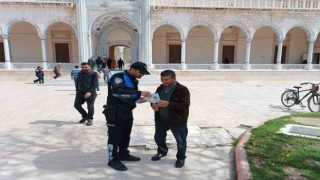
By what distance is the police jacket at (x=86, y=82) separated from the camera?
579 centimetres

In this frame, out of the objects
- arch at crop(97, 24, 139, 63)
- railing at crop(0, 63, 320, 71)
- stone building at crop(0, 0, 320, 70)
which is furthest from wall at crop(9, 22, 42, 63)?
arch at crop(97, 24, 139, 63)

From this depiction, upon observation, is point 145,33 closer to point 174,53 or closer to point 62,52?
point 174,53

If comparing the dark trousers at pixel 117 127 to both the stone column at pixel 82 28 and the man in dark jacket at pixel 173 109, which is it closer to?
the man in dark jacket at pixel 173 109

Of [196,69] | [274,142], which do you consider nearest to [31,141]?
[274,142]

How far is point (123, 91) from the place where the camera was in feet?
11.3

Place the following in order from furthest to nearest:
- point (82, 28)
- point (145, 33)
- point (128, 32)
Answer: point (128, 32), point (145, 33), point (82, 28)

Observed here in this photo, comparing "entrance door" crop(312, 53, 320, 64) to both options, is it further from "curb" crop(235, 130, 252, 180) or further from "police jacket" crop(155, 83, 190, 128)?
"police jacket" crop(155, 83, 190, 128)

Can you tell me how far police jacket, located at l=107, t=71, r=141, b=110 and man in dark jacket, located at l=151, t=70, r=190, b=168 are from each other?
0.35 meters

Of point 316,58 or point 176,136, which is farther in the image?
point 316,58

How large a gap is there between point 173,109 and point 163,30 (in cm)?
1850

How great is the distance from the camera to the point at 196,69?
63.8ft

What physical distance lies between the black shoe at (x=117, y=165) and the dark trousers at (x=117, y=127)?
83 millimetres

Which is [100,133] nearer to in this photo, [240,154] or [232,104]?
[240,154]

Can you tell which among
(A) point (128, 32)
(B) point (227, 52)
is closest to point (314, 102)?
(B) point (227, 52)
